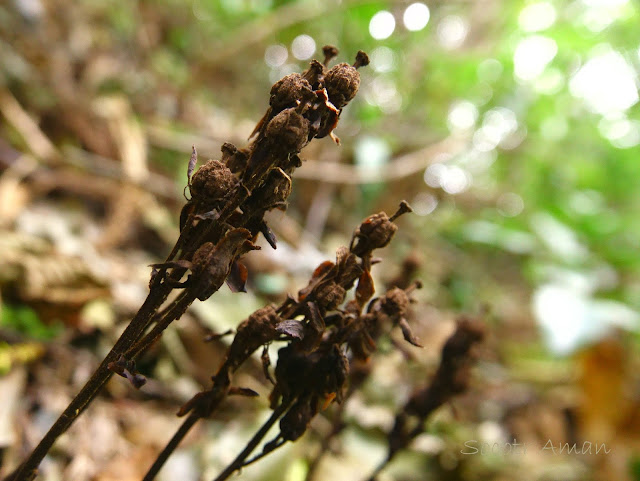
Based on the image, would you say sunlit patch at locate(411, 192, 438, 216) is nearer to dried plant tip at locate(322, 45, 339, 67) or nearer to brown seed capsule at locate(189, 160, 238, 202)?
dried plant tip at locate(322, 45, 339, 67)

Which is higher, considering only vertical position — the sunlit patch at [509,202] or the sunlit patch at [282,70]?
the sunlit patch at [509,202]

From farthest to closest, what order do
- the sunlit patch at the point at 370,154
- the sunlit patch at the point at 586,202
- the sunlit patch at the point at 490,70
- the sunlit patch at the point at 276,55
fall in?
the sunlit patch at the point at 490,70, the sunlit patch at the point at 276,55, the sunlit patch at the point at 586,202, the sunlit patch at the point at 370,154

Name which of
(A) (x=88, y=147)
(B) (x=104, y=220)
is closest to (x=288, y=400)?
(B) (x=104, y=220)

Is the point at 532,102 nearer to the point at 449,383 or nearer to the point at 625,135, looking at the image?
the point at 625,135

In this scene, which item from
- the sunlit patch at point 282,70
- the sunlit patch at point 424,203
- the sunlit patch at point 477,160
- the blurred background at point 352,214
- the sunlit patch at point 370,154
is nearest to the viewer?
the blurred background at point 352,214

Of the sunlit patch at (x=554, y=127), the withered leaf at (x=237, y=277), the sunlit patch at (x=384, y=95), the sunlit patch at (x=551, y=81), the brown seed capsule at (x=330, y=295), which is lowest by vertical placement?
the withered leaf at (x=237, y=277)

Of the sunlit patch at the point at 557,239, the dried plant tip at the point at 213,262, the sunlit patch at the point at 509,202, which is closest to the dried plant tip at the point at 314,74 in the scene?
the dried plant tip at the point at 213,262

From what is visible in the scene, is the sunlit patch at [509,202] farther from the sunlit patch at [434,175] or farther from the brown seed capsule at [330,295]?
the brown seed capsule at [330,295]
